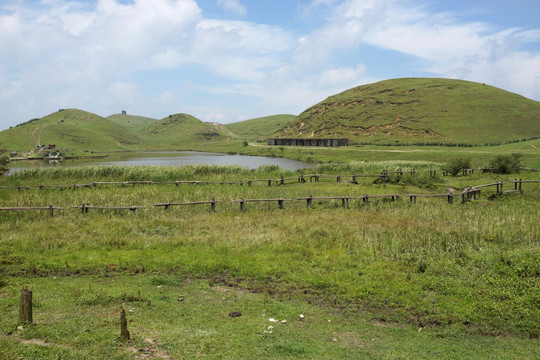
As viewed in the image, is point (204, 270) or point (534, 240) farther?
point (534, 240)

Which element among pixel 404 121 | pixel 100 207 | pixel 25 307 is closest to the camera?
pixel 25 307

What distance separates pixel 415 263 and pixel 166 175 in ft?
99.6

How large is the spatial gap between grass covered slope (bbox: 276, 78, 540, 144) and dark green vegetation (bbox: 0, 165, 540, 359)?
89.3 metres

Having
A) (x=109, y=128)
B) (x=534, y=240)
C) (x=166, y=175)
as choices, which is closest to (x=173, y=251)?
(x=534, y=240)

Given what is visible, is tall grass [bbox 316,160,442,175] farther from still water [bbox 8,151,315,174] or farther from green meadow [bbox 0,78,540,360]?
green meadow [bbox 0,78,540,360]

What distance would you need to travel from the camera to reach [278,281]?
12.8 m

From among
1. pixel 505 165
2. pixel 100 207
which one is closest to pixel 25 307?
pixel 100 207

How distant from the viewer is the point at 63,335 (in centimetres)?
856

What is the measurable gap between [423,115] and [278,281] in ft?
418

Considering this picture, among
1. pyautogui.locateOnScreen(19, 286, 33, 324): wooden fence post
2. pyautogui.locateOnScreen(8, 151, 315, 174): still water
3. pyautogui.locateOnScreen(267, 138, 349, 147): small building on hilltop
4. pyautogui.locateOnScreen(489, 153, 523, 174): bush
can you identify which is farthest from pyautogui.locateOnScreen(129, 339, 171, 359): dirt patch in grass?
pyautogui.locateOnScreen(267, 138, 349, 147): small building on hilltop

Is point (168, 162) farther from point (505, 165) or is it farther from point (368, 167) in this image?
point (505, 165)

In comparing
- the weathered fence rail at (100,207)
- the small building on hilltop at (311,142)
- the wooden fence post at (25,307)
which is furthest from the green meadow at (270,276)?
the small building on hilltop at (311,142)

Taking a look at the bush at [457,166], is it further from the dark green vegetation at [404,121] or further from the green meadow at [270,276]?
the dark green vegetation at [404,121]

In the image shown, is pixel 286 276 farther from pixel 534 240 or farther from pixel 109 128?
pixel 109 128
